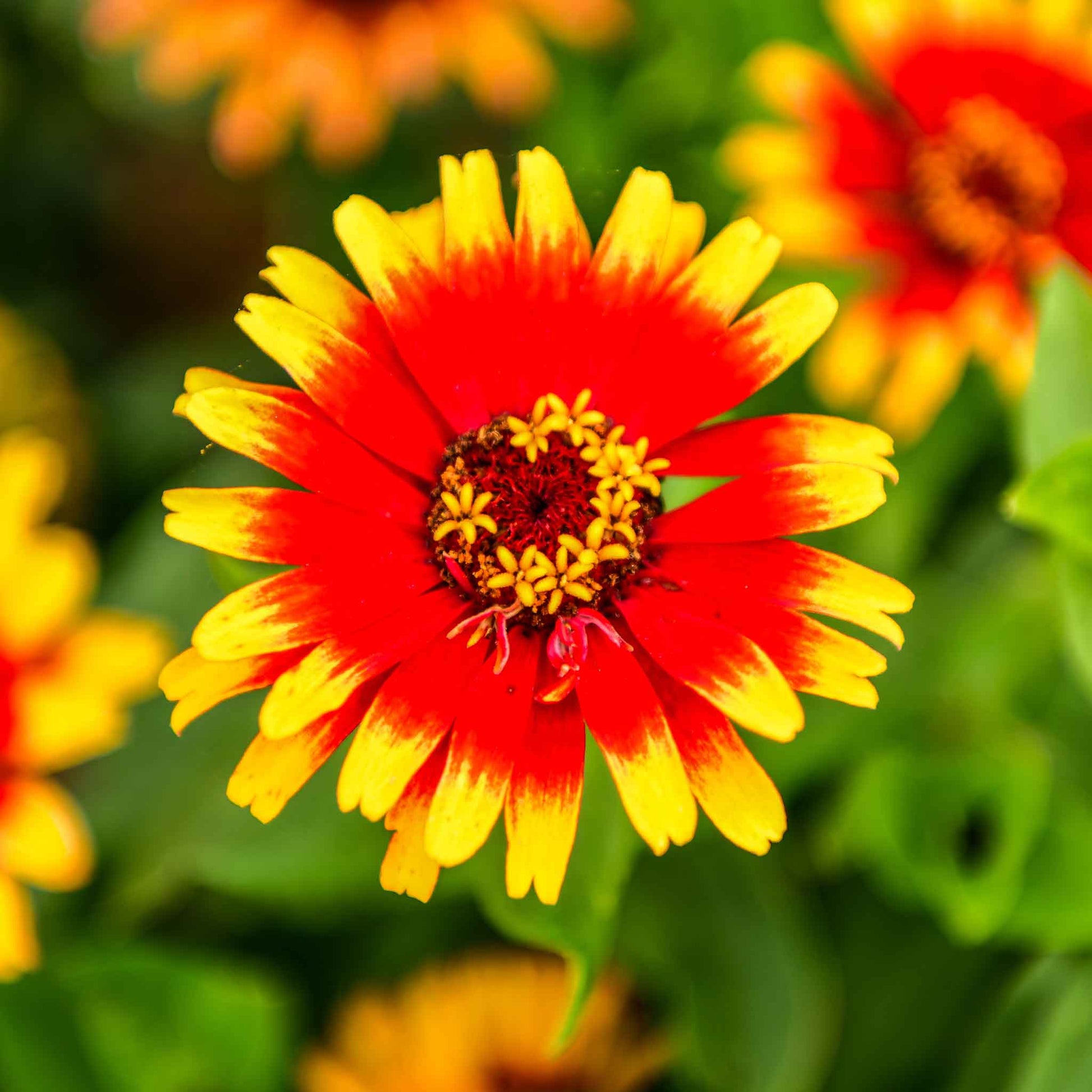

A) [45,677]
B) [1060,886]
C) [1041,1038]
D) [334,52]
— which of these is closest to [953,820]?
[1060,886]

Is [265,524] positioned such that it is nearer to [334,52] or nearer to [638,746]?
[638,746]

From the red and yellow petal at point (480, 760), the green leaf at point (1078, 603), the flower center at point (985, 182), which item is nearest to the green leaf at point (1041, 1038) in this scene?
the green leaf at point (1078, 603)

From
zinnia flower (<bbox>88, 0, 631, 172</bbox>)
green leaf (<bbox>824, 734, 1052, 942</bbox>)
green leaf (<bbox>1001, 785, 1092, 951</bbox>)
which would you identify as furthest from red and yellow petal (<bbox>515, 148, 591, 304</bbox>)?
zinnia flower (<bbox>88, 0, 631, 172</bbox>)

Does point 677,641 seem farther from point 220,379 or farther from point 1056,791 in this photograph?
point 1056,791

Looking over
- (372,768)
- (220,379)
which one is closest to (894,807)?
(372,768)

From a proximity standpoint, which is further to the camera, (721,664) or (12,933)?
(12,933)

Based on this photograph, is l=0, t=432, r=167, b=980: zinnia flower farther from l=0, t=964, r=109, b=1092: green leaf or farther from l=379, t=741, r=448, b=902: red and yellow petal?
l=379, t=741, r=448, b=902: red and yellow petal
